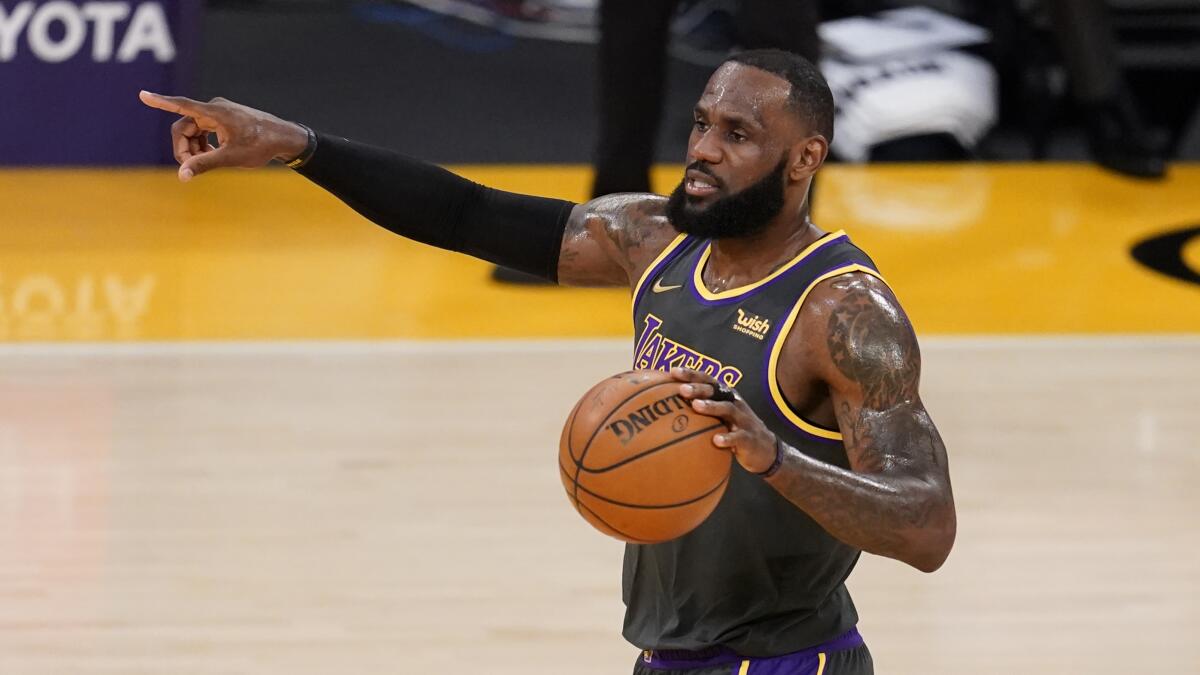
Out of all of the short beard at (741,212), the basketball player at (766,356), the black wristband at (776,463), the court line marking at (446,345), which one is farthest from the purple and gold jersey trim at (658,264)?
the court line marking at (446,345)

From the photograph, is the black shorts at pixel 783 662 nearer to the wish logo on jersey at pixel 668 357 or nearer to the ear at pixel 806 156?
the wish logo on jersey at pixel 668 357

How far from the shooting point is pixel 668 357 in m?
3.03

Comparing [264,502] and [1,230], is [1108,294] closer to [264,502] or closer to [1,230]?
[264,502]

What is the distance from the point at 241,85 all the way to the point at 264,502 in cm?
484

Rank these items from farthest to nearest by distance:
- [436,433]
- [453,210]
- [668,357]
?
[436,433]
[453,210]
[668,357]

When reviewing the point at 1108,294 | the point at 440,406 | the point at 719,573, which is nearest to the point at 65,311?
the point at 440,406

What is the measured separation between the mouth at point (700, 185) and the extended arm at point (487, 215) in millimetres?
350

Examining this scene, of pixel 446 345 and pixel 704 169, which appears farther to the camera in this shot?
pixel 446 345

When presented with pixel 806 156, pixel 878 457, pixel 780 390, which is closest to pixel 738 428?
pixel 878 457

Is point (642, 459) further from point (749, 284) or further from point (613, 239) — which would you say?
point (613, 239)

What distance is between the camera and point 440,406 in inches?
237

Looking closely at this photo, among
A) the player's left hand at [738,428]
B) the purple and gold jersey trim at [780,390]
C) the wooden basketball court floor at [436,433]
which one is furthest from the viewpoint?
the wooden basketball court floor at [436,433]

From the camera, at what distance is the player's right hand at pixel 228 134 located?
3.15m

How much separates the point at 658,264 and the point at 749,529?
519 millimetres
